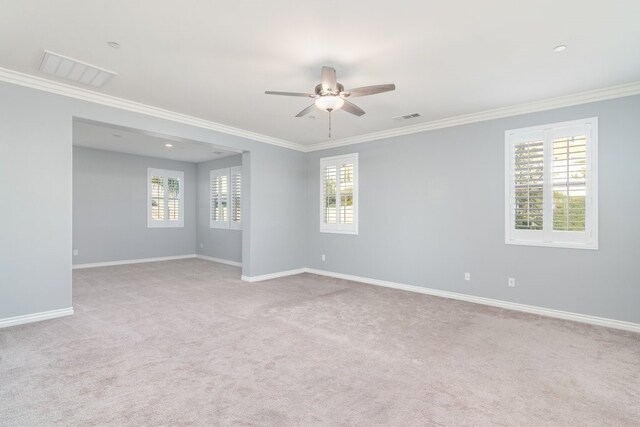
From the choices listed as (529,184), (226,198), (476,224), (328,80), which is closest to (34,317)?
(328,80)

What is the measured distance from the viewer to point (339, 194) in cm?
676

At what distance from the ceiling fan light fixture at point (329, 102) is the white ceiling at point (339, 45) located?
1.32 feet

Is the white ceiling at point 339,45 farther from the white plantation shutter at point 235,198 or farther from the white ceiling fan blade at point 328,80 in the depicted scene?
the white plantation shutter at point 235,198

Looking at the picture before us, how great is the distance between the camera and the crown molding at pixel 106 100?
370 cm

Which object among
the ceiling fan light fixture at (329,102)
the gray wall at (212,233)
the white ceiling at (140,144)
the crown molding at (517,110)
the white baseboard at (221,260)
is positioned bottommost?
the white baseboard at (221,260)

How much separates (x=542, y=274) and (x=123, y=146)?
864 cm

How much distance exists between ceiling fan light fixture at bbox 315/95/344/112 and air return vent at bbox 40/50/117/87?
7.80 feet

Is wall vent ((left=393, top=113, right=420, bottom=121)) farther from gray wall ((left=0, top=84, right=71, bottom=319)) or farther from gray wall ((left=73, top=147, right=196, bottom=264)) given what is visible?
gray wall ((left=73, top=147, right=196, bottom=264))

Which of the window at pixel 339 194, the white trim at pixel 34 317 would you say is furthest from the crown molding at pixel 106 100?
the white trim at pixel 34 317

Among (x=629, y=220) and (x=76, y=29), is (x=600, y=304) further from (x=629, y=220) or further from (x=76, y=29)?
(x=76, y=29)

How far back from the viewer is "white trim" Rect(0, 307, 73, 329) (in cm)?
366

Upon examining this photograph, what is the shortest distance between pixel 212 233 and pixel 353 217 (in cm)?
458

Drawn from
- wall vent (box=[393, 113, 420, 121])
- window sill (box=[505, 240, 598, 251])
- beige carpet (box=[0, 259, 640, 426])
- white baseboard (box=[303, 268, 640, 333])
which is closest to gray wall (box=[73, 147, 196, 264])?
beige carpet (box=[0, 259, 640, 426])

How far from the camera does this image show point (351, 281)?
21.1 feet
